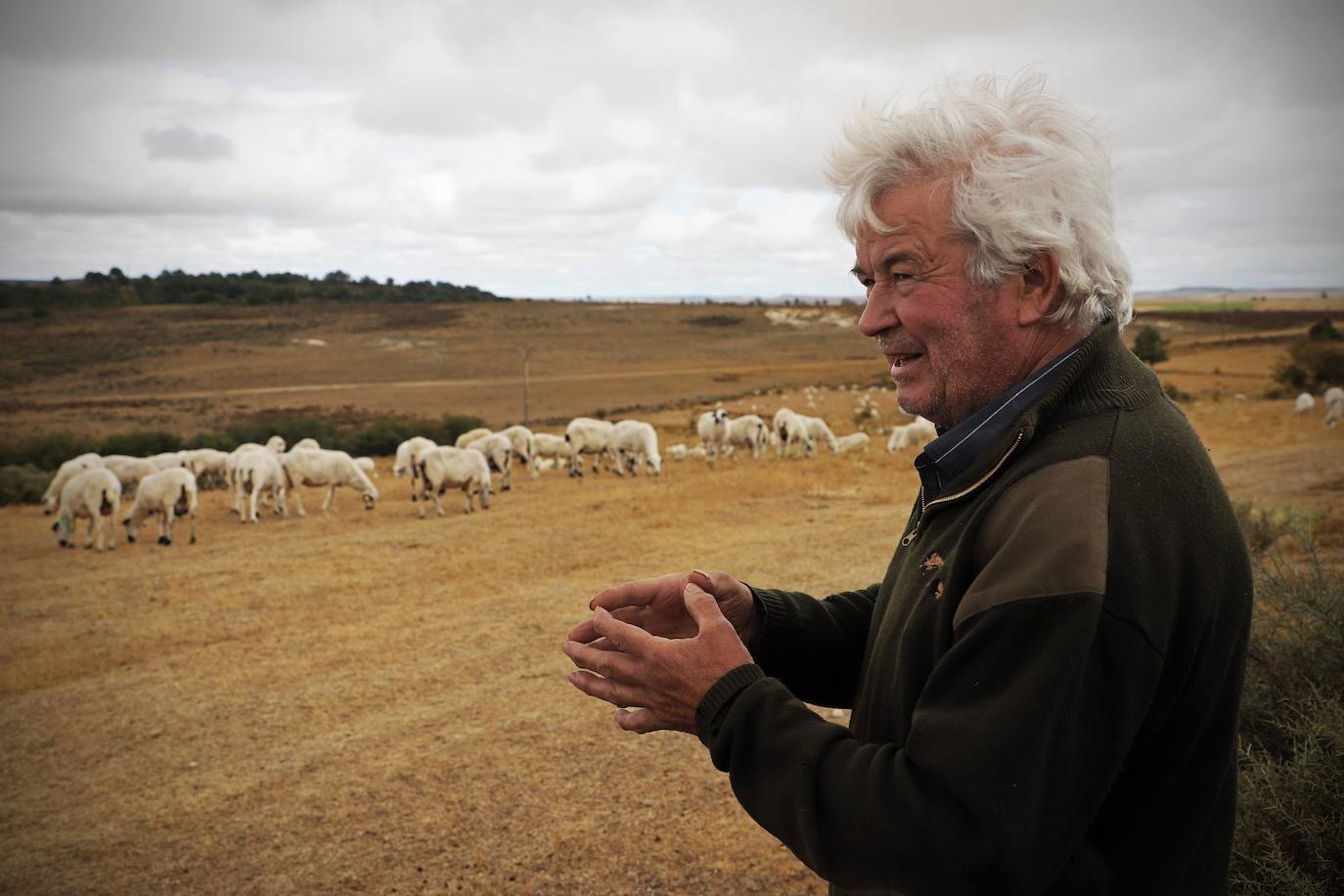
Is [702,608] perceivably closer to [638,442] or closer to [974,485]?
[974,485]

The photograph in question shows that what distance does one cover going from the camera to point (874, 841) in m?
1.38

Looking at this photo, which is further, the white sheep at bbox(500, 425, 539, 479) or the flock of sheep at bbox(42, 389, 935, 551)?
the white sheep at bbox(500, 425, 539, 479)

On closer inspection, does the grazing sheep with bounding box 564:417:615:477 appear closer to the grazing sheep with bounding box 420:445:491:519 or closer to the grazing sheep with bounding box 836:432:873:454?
the grazing sheep with bounding box 420:445:491:519

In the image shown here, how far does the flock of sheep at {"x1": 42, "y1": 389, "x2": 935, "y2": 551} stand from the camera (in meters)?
14.6

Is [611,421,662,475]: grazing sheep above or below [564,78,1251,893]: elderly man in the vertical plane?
below

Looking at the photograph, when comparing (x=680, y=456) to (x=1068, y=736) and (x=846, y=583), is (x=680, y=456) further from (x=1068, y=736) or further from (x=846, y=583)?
(x=1068, y=736)

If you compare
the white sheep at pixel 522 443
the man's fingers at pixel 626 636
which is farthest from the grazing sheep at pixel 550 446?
the man's fingers at pixel 626 636

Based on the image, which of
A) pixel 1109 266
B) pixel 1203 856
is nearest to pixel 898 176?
pixel 1109 266

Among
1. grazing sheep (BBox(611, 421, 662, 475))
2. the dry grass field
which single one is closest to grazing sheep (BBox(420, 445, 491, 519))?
the dry grass field

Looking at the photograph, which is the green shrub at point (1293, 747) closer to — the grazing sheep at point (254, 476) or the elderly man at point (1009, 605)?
the elderly man at point (1009, 605)

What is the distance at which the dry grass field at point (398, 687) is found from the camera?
486 centimetres

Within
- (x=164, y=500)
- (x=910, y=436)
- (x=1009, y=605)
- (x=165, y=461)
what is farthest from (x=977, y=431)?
(x=910, y=436)

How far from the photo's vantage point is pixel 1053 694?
4.13ft

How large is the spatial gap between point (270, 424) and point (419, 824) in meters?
31.4
